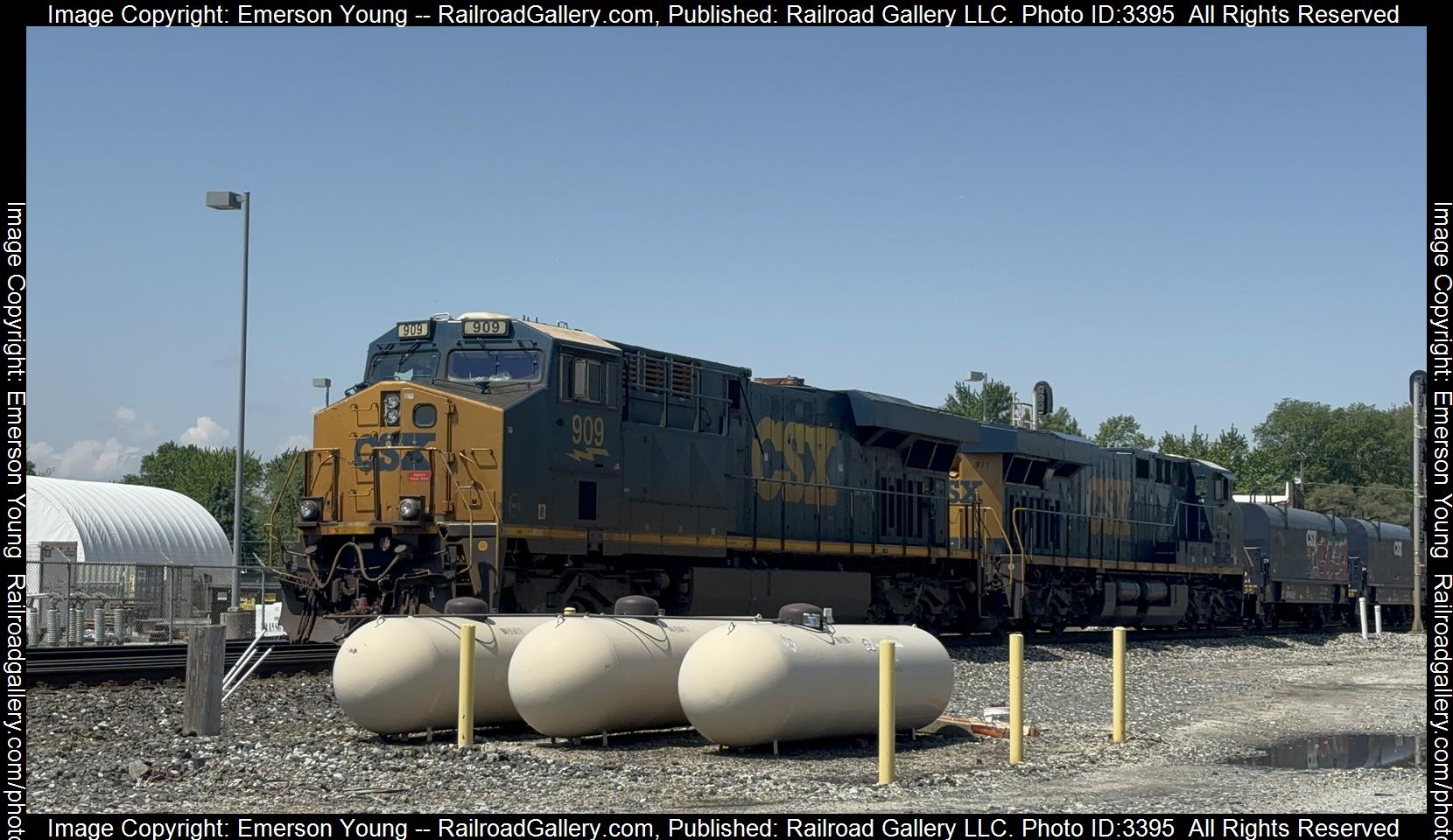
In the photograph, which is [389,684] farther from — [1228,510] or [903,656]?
[1228,510]

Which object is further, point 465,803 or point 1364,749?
point 1364,749

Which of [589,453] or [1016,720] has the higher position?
[589,453]

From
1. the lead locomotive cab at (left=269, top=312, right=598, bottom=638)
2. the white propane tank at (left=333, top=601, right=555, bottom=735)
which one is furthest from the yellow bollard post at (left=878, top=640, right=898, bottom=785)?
the lead locomotive cab at (left=269, top=312, right=598, bottom=638)

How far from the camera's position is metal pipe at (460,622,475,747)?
36.8 feet

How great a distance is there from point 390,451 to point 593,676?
5.99m

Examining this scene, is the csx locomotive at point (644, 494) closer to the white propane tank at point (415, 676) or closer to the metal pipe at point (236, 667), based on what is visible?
the metal pipe at point (236, 667)

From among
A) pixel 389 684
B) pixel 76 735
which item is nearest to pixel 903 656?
pixel 389 684

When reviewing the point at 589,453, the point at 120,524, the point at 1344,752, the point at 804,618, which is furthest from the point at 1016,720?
the point at 120,524

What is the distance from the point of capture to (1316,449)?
104938mm

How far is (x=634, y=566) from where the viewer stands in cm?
1795

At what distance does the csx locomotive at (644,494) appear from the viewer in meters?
16.0

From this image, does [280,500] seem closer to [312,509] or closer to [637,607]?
[312,509]

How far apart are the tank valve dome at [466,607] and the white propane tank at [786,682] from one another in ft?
6.96
